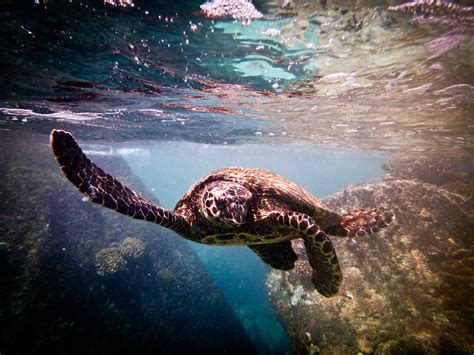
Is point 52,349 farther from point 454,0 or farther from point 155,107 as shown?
point 454,0

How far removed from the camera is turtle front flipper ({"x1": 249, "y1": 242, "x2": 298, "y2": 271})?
682cm

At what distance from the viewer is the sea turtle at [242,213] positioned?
14.4 ft

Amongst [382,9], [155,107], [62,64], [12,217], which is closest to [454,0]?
[382,9]

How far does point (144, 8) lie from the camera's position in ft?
22.0

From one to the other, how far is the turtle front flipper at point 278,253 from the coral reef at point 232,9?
6275 millimetres

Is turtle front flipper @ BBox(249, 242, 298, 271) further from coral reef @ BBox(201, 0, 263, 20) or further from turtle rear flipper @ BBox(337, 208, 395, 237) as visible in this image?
coral reef @ BBox(201, 0, 263, 20)

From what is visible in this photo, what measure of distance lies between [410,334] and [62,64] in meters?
14.9

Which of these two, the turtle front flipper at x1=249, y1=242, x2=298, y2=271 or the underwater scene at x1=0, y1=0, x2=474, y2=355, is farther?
the turtle front flipper at x1=249, y1=242, x2=298, y2=271

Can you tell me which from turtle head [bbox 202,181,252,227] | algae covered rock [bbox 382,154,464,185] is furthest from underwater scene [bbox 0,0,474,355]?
algae covered rock [bbox 382,154,464,185]

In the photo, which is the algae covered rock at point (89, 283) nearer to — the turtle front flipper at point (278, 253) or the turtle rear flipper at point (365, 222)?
the turtle front flipper at point (278, 253)

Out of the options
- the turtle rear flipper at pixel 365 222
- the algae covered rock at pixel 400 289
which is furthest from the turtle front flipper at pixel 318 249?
the algae covered rock at pixel 400 289

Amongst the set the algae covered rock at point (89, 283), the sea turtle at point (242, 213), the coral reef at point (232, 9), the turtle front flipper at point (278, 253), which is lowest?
the algae covered rock at point (89, 283)

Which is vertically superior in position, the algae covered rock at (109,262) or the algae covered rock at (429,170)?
Result: the algae covered rock at (429,170)

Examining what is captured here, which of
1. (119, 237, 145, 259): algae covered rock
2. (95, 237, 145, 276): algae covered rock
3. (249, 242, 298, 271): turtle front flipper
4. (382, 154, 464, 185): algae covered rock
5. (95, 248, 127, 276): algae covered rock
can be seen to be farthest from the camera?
(382, 154, 464, 185): algae covered rock
